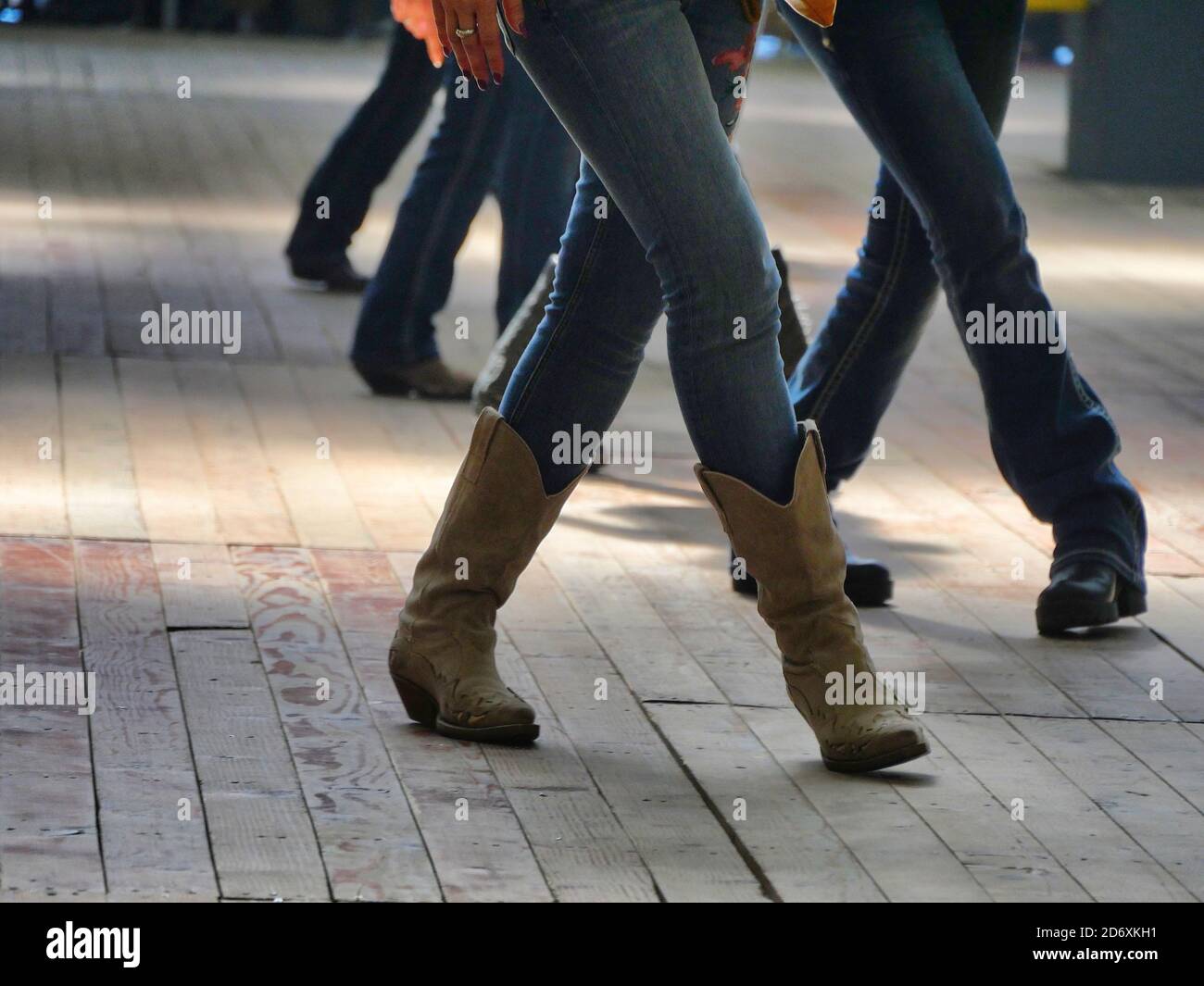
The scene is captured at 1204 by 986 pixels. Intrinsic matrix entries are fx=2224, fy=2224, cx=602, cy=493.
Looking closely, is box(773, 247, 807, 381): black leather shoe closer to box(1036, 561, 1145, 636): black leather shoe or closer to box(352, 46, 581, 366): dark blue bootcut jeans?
box(352, 46, 581, 366): dark blue bootcut jeans

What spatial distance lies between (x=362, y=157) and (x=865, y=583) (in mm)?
3510

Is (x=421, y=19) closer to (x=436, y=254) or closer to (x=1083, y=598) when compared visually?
(x=1083, y=598)

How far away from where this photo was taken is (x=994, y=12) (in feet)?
10.4

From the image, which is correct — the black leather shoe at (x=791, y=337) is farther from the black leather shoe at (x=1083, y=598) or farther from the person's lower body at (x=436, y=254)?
the black leather shoe at (x=1083, y=598)

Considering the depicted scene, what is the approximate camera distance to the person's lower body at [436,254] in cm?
484

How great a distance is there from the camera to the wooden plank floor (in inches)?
87.5

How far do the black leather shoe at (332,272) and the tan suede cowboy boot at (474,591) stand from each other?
12.5 ft

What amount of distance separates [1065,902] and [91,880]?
928 mm

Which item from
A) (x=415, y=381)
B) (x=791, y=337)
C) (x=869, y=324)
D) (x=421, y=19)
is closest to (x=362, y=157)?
(x=415, y=381)

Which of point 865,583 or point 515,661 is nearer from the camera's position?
point 515,661

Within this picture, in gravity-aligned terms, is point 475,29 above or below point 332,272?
above

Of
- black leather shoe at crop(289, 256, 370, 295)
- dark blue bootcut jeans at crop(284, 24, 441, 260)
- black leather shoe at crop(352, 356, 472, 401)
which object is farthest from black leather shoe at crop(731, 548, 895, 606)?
black leather shoe at crop(289, 256, 370, 295)

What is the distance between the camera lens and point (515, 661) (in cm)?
295
